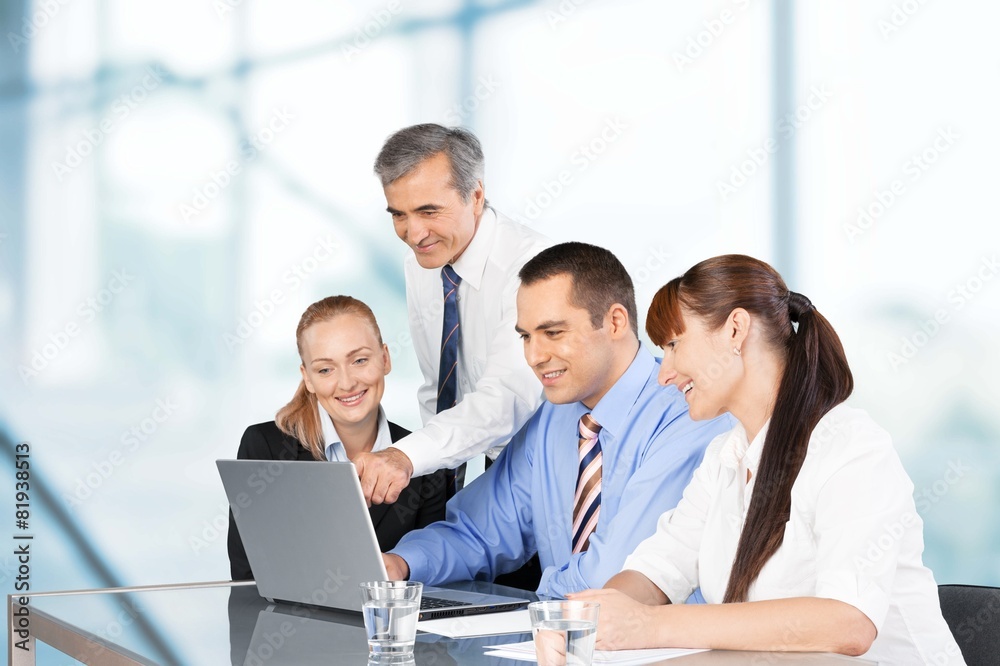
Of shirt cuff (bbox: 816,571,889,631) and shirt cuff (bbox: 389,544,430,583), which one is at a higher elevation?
shirt cuff (bbox: 389,544,430,583)

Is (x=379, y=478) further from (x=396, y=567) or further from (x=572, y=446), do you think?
(x=572, y=446)

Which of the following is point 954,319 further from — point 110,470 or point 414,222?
point 110,470

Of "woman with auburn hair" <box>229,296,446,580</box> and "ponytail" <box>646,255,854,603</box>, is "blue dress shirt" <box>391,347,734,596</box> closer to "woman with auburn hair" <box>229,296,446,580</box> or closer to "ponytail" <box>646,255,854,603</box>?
"woman with auburn hair" <box>229,296,446,580</box>

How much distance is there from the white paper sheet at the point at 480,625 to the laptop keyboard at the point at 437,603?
0.07 meters

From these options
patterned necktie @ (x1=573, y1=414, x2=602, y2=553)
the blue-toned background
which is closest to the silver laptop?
patterned necktie @ (x1=573, y1=414, x2=602, y2=553)

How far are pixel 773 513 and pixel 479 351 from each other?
132cm

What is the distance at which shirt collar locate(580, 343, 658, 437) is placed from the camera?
6.80ft

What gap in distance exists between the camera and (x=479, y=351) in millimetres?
2701

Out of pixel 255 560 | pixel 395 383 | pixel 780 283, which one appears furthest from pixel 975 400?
pixel 255 560

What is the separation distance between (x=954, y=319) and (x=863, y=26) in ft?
3.77

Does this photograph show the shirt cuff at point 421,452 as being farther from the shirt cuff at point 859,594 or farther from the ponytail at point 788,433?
the shirt cuff at point 859,594

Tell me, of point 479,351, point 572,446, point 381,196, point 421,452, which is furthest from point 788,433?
point 381,196

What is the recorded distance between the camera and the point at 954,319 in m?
3.93

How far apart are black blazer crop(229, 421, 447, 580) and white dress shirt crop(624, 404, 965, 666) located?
897mm
